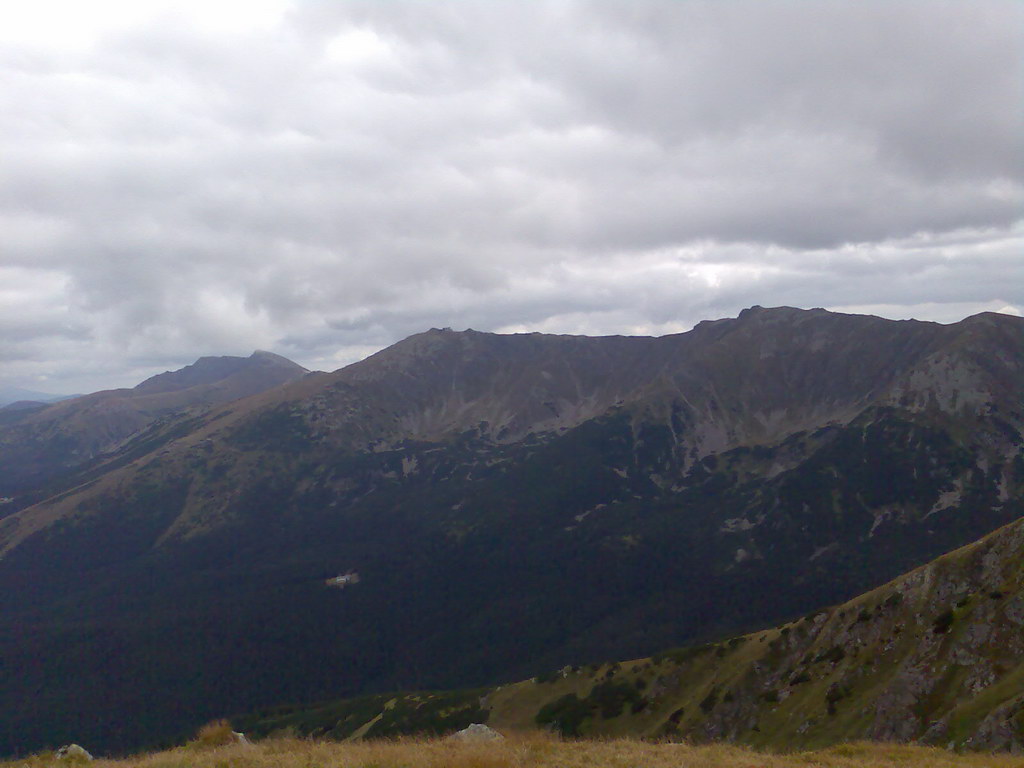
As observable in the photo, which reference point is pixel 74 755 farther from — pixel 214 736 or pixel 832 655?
pixel 832 655

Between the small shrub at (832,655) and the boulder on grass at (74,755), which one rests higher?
the boulder on grass at (74,755)

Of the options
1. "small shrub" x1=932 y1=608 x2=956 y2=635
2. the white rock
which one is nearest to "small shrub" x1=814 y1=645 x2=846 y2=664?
"small shrub" x1=932 y1=608 x2=956 y2=635

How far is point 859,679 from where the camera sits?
268 feet

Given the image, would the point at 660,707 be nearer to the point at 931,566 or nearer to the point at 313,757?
the point at 931,566

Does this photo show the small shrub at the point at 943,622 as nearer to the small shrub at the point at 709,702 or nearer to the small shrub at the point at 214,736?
the small shrub at the point at 709,702

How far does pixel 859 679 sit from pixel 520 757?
73.7 meters

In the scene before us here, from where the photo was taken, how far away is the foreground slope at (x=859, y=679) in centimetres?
6806

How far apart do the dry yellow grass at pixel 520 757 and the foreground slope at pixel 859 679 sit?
2680 cm

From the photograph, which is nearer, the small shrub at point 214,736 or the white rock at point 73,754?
the white rock at point 73,754

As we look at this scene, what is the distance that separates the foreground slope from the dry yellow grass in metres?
26.8

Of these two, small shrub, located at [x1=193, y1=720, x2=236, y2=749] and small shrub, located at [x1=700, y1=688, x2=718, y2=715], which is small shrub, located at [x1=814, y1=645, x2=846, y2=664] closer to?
small shrub, located at [x1=700, y1=688, x2=718, y2=715]

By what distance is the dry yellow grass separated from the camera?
2722 centimetres

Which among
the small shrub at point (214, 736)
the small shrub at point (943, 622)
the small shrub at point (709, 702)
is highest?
the small shrub at point (214, 736)

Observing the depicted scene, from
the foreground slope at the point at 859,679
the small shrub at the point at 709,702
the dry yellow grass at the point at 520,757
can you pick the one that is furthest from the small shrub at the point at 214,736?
the small shrub at the point at 709,702
